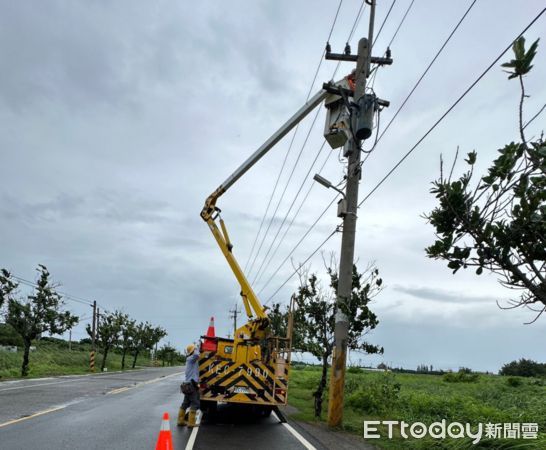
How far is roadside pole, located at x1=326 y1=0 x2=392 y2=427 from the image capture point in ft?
38.8

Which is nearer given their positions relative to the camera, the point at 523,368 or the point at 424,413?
the point at 424,413

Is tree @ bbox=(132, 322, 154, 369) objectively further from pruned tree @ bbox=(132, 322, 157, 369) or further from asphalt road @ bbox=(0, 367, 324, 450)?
asphalt road @ bbox=(0, 367, 324, 450)

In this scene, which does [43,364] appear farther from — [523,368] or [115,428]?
[523,368]

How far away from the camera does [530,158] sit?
425 cm

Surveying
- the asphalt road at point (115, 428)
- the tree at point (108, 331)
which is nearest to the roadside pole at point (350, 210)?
the asphalt road at point (115, 428)

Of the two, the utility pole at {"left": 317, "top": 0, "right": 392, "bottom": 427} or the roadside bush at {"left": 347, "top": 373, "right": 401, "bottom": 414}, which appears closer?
the utility pole at {"left": 317, "top": 0, "right": 392, "bottom": 427}

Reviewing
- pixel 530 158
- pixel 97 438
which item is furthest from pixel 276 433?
pixel 530 158

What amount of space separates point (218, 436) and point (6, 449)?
4.01 metres

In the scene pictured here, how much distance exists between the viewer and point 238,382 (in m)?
13.0

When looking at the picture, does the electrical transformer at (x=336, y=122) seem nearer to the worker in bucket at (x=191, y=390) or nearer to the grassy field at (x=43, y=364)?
the worker in bucket at (x=191, y=390)

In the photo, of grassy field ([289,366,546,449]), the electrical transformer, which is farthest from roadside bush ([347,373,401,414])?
the electrical transformer
